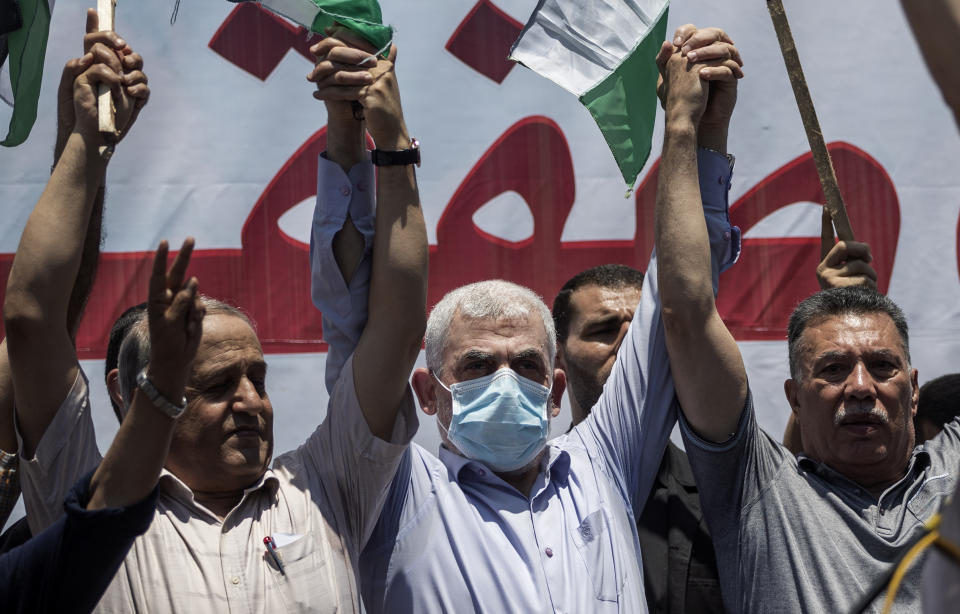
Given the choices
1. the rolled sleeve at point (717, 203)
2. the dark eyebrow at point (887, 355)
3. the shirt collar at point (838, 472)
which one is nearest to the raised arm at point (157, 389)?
the rolled sleeve at point (717, 203)

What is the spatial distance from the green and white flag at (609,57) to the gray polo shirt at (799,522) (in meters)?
0.76

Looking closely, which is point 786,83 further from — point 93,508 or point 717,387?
point 93,508

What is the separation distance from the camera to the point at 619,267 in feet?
11.5

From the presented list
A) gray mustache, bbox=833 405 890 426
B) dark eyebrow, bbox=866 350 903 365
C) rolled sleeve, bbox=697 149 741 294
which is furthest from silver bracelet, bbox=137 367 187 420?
dark eyebrow, bbox=866 350 903 365

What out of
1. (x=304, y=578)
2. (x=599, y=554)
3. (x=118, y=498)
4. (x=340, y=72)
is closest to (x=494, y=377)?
(x=599, y=554)

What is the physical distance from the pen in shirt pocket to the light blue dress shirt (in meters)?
0.33

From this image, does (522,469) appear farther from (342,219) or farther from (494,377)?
(342,219)

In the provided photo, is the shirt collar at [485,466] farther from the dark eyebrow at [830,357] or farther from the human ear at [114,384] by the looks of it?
the human ear at [114,384]

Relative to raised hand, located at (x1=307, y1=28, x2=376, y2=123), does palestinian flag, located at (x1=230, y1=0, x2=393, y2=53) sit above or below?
above

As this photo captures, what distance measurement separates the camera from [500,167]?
152 inches

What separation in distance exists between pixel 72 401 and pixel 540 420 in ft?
3.47

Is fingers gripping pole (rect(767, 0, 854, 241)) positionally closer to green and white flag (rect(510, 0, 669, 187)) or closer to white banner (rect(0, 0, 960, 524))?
green and white flag (rect(510, 0, 669, 187))

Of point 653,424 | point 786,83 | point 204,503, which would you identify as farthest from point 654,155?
point 204,503

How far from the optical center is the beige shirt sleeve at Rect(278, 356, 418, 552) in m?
2.28
